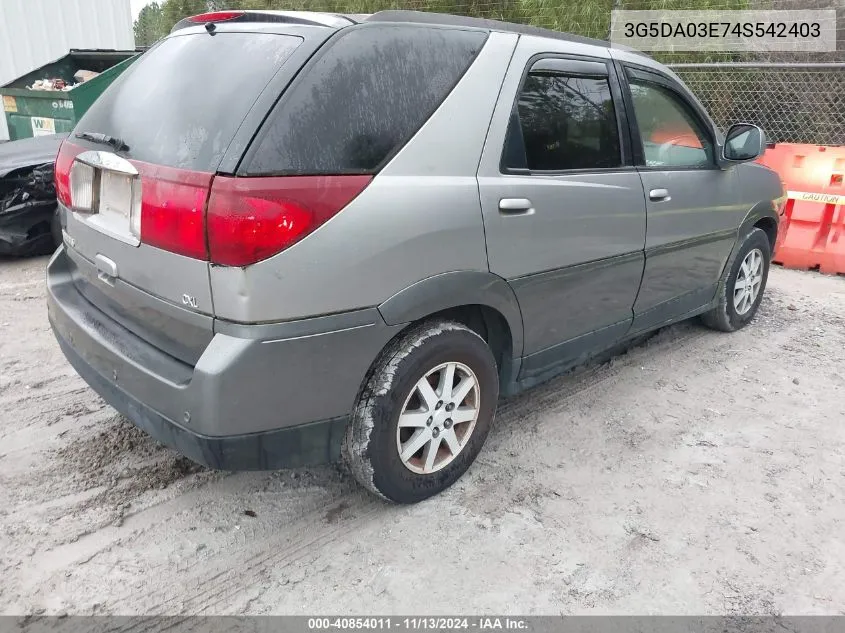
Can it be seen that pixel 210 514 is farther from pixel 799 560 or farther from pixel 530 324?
pixel 799 560

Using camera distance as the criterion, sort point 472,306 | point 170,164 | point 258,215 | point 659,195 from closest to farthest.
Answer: point 258,215, point 170,164, point 472,306, point 659,195

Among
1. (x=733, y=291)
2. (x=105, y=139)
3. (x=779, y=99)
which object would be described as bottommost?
(x=733, y=291)

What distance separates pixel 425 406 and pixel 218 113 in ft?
4.23

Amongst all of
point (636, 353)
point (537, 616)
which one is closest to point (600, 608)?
point (537, 616)

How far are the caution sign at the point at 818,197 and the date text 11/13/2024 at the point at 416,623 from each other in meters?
5.43

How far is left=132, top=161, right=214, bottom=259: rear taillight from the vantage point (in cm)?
201

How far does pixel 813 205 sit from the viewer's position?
6.29 metres

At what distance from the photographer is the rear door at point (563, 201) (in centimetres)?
264

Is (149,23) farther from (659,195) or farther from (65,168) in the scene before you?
(659,195)

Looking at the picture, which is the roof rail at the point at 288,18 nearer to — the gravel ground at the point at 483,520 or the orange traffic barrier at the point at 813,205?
the gravel ground at the point at 483,520

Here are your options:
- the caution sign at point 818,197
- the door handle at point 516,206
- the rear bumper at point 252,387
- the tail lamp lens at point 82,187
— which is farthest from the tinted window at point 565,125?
the caution sign at point 818,197

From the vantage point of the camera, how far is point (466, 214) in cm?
246

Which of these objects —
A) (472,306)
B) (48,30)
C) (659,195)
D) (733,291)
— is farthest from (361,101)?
(48,30)

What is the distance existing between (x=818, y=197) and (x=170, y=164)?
622 cm
